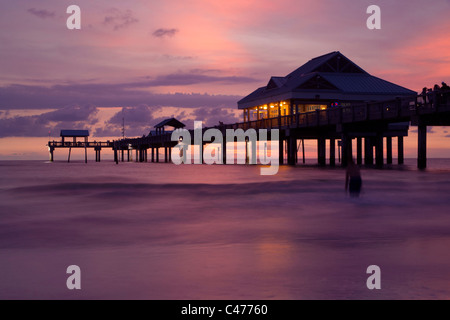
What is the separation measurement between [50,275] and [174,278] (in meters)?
1.86

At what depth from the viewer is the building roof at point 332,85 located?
200ft

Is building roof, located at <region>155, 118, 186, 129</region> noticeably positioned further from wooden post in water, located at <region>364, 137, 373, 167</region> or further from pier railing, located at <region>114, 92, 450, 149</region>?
wooden post in water, located at <region>364, 137, 373, 167</region>

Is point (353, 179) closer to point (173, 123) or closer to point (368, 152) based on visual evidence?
point (368, 152)

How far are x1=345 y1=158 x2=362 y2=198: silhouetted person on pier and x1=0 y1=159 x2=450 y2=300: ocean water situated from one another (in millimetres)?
387

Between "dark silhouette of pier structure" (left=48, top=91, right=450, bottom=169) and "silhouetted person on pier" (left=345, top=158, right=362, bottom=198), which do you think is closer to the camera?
"silhouetted person on pier" (left=345, top=158, right=362, bottom=198)

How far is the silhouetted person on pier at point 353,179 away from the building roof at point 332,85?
40124mm

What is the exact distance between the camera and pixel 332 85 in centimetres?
6122

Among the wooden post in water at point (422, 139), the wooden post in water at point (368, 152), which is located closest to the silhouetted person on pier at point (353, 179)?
the wooden post in water at point (422, 139)

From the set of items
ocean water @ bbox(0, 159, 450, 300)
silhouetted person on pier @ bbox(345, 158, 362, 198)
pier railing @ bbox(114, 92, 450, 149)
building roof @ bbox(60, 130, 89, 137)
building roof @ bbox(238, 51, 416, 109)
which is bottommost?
ocean water @ bbox(0, 159, 450, 300)

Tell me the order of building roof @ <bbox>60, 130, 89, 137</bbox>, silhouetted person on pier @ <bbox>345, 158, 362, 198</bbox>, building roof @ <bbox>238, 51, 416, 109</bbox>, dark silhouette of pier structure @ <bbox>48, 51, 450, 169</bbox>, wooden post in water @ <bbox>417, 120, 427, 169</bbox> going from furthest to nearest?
1. building roof @ <bbox>60, 130, 89, 137</bbox>
2. building roof @ <bbox>238, 51, 416, 109</bbox>
3. dark silhouette of pier structure @ <bbox>48, 51, 450, 169</bbox>
4. wooden post in water @ <bbox>417, 120, 427, 169</bbox>
5. silhouetted person on pier @ <bbox>345, 158, 362, 198</bbox>

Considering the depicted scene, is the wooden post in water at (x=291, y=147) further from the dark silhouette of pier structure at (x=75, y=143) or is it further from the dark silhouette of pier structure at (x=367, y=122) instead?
the dark silhouette of pier structure at (x=75, y=143)

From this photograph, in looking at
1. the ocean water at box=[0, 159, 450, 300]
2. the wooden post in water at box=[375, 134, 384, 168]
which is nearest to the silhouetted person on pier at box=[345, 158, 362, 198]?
the ocean water at box=[0, 159, 450, 300]

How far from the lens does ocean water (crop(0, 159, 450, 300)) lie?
281 inches
